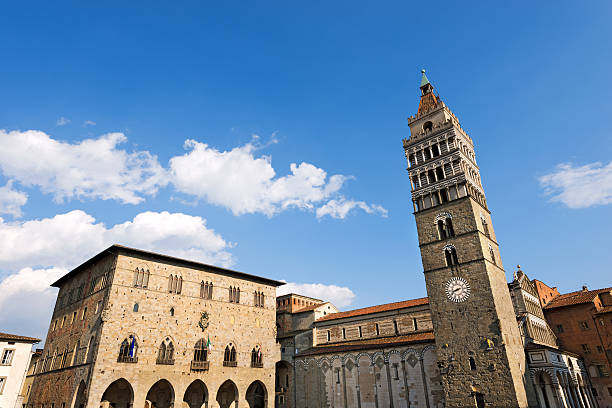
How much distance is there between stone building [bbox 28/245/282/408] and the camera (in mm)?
29359

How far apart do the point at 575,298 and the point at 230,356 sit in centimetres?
3522

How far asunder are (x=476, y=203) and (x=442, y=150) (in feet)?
18.1

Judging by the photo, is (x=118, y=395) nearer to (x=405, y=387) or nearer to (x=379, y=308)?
(x=405, y=387)

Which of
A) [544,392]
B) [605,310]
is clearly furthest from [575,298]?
[544,392]

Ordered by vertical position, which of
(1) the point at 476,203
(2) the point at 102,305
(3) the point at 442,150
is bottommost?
(2) the point at 102,305

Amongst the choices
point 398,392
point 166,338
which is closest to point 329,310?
point 398,392

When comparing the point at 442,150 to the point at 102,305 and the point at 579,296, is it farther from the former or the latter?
the point at 102,305

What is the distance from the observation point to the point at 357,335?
40.5 m

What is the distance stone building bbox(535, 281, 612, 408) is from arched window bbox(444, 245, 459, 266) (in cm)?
1677

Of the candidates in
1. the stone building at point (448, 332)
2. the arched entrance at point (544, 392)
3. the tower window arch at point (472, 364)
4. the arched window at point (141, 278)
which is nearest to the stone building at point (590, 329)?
the stone building at point (448, 332)

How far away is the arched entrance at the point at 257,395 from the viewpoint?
37438 mm

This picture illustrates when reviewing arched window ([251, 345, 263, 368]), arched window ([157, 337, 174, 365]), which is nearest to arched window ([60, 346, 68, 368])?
arched window ([157, 337, 174, 365])

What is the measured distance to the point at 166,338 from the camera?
31906 millimetres

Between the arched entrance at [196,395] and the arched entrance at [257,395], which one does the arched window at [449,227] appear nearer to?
the arched entrance at [257,395]
